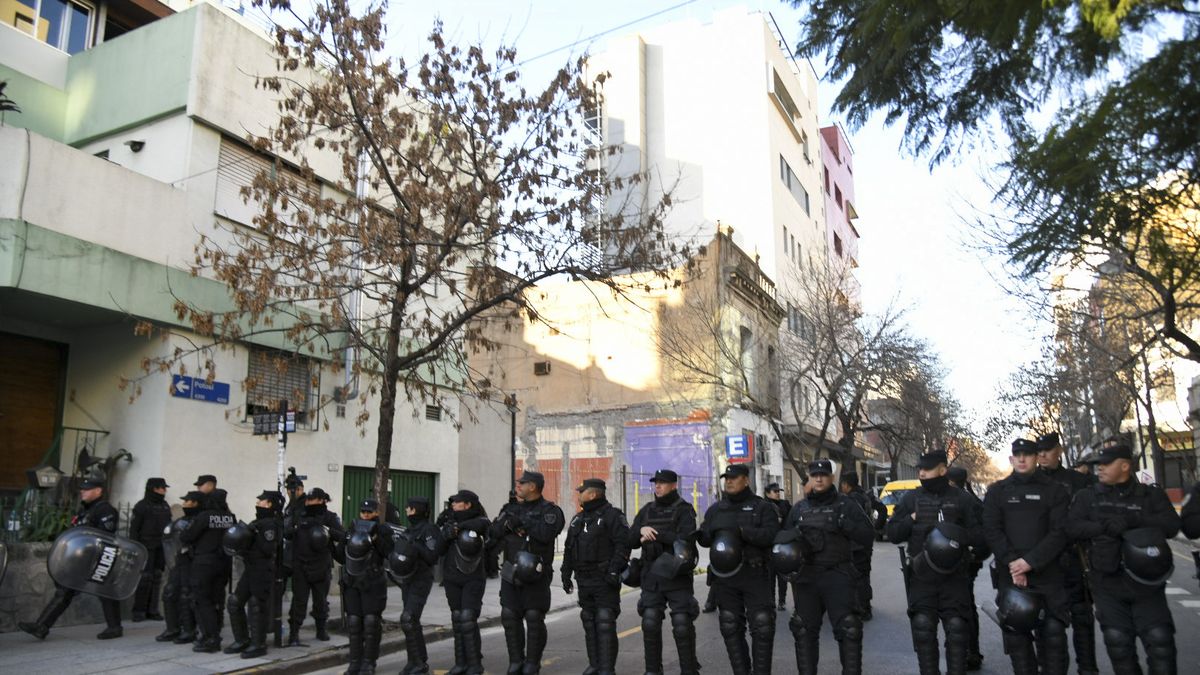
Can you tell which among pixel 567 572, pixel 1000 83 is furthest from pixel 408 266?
pixel 1000 83

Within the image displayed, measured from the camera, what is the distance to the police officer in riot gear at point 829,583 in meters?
7.01

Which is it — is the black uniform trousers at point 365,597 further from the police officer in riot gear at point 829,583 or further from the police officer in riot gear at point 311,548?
the police officer in riot gear at point 829,583

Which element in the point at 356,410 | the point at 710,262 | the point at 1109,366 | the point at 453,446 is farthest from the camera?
the point at 710,262

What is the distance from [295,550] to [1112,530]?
819 centimetres

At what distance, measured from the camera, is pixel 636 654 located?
9.38 meters

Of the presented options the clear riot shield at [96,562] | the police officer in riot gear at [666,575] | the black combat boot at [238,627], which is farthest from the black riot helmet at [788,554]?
the clear riot shield at [96,562]

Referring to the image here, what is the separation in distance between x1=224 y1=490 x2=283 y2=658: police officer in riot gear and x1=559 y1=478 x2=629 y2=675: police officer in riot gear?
3.60 m

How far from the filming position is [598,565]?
819 cm

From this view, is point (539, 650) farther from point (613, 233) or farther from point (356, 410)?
point (356, 410)

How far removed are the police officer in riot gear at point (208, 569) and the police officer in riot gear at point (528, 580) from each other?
342 centimetres

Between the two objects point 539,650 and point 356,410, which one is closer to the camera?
point 539,650

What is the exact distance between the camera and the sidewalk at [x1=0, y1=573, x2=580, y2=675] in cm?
866

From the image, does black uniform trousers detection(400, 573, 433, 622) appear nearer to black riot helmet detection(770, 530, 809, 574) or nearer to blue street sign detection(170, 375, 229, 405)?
black riot helmet detection(770, 530, 809, 574)

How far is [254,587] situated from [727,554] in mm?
5497
